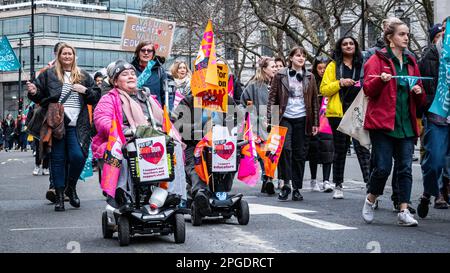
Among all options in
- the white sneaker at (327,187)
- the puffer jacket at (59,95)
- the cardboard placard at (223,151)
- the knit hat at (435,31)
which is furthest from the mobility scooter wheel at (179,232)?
the white sneaker at (327,187)

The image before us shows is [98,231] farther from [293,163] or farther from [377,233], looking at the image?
[293,163]

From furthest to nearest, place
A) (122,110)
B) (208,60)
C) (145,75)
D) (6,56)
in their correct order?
(6,56) → (145,75) → (208,60) → (122,110)

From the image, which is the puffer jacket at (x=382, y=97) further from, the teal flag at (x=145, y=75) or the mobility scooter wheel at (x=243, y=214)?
the teal flag at (x=145, y=75)

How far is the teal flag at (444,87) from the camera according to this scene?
9344 millimetres

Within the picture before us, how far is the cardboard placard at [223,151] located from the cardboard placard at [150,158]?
6.05ft

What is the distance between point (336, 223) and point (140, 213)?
7.61ft

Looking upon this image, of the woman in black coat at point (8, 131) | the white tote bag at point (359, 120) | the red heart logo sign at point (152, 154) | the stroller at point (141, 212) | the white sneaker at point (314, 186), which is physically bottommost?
the woman in black coat at point (8, 131)

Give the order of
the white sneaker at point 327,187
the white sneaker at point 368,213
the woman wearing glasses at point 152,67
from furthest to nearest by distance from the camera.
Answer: the white sneaker at point 327,187 < the woman wearing glasses at point 152,67 < the white sneaker at point 368,213

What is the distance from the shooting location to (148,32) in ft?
53.0

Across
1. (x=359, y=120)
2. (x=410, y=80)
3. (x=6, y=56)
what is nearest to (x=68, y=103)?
(x=359, y=120)

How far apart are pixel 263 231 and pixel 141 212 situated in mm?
1362

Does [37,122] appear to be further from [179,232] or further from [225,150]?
[179,232]

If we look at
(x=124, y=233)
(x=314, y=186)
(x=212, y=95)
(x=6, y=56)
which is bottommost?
(x=314, y=186)
